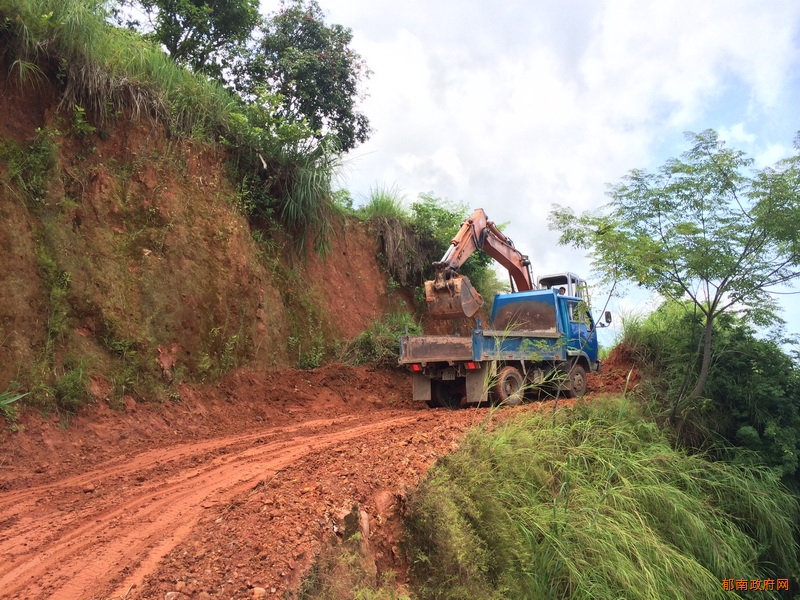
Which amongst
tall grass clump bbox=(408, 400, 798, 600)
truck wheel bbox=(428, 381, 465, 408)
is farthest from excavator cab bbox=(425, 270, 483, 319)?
tall grass clump bbox=(408, 400, 798, 600)

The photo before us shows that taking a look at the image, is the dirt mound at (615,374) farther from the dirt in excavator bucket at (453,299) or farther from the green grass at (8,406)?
the green grass at (8,406)

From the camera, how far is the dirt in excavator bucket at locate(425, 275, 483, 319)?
9828 mm

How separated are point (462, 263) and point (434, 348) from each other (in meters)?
1.94

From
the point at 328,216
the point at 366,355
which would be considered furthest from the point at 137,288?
the point at 328,216

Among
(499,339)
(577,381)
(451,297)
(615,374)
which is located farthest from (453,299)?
(615,374)

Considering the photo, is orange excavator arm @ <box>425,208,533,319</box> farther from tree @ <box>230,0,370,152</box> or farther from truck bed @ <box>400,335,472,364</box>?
tree @ <box>230,0,370,152</box>

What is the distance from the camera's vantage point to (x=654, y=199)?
372 inches

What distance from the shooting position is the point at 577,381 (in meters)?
11.8

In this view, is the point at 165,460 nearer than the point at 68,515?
No

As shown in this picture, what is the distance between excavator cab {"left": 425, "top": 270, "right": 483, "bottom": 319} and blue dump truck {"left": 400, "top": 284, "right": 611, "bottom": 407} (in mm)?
402

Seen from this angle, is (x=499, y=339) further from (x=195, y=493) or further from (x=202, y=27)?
(x=202, y=27)

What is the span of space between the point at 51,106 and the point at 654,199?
9606mm

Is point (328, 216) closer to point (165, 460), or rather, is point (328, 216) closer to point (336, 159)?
point (336, 159)

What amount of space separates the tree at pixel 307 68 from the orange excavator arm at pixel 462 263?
5.86 meters
